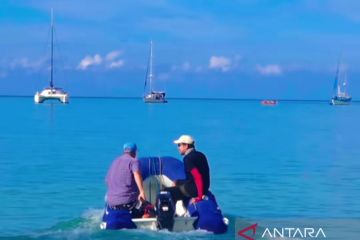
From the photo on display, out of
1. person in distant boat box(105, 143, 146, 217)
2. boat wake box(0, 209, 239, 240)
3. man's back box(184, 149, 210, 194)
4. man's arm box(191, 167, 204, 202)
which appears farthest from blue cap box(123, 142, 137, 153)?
boat wake box(0, 209, 239, 240)

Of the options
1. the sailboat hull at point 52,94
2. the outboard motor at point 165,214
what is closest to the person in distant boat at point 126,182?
the outboard motor at point 165,214

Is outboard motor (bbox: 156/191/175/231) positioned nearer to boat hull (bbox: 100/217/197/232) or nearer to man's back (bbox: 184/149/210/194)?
boat hull (bbox: 100/217/197/232)

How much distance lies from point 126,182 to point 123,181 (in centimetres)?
→ 5

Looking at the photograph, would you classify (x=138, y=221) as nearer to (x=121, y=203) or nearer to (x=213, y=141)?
(x=121, y=203)

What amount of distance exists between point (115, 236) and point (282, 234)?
2966mm

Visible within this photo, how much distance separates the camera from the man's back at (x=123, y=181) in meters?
11.7

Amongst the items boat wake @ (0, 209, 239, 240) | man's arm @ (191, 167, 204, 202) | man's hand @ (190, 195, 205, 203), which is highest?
man's arm @ (191, 167, 204, 202)

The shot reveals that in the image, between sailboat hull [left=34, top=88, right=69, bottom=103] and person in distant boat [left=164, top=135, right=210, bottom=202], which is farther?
sailboat hull [left=34, top=88, right=69, bottom=103]

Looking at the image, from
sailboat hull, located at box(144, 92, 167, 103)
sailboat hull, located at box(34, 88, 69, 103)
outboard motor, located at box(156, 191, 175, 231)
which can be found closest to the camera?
outboard motor, located at box(156, 191, 175, 231)

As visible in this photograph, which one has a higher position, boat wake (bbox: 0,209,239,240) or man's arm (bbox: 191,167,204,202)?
man's arm (bbox: 191,167,204,202)

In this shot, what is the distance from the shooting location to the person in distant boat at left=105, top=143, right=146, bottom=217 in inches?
460

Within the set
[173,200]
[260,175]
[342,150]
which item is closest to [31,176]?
[260,175]

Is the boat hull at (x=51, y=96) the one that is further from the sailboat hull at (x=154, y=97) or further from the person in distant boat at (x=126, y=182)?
the person in distant boat at (x=126, y=182)

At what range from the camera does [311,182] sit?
22.5 metres
